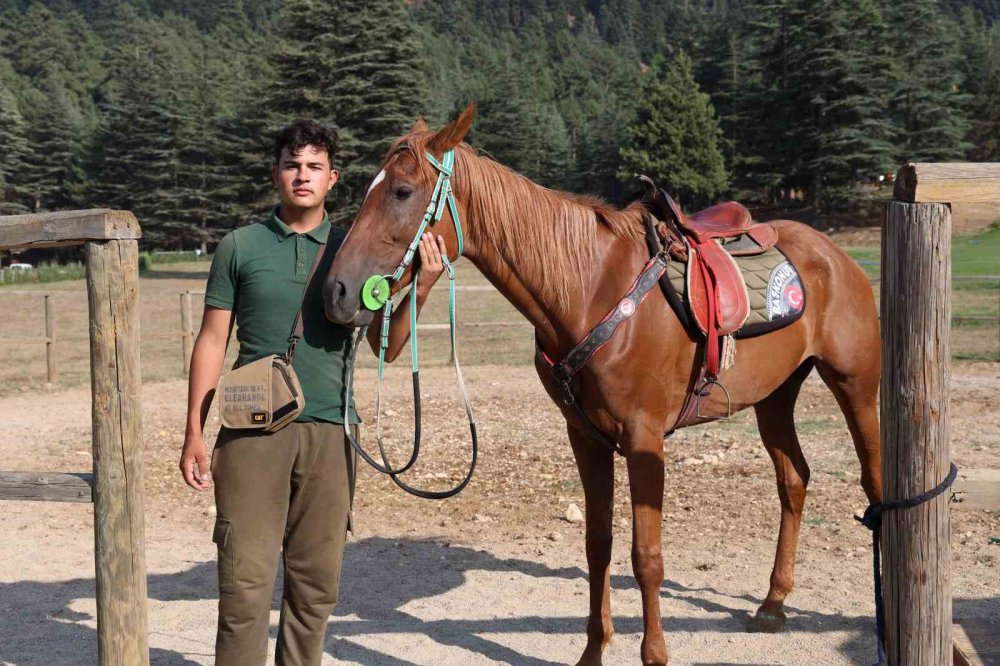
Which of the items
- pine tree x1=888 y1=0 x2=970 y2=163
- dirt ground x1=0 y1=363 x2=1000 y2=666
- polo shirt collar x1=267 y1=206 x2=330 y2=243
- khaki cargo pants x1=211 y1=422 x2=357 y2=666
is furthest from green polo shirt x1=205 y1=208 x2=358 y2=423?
pine tree x1=888 y1=0 x2=970 y2=163

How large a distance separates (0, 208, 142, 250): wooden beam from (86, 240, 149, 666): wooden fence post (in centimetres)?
4

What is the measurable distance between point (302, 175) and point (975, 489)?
2.20m

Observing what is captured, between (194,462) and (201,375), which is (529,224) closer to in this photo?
(201,375)

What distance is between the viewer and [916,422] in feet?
7.84

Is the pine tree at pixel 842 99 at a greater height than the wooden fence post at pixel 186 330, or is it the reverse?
the pine tree at pixel 842 99

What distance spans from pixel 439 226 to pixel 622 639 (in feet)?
6.90

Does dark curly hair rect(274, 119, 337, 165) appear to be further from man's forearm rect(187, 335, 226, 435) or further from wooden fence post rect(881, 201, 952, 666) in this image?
wooden fence post rect(881, 201, 952, 666)

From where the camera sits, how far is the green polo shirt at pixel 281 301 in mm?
2838

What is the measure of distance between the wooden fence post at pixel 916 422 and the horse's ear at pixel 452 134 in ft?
4.32

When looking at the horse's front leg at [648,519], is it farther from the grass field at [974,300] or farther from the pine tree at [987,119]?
the pine tree at [987,119]

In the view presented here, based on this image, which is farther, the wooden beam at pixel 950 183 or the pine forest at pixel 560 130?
the pine forest at pixel 560 130

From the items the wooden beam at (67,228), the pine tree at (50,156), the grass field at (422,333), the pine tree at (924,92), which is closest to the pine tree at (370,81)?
the grass field at (422,333)

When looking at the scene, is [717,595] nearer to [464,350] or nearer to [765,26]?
[464,350]

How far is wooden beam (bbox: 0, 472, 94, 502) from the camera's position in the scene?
2.94 metres
